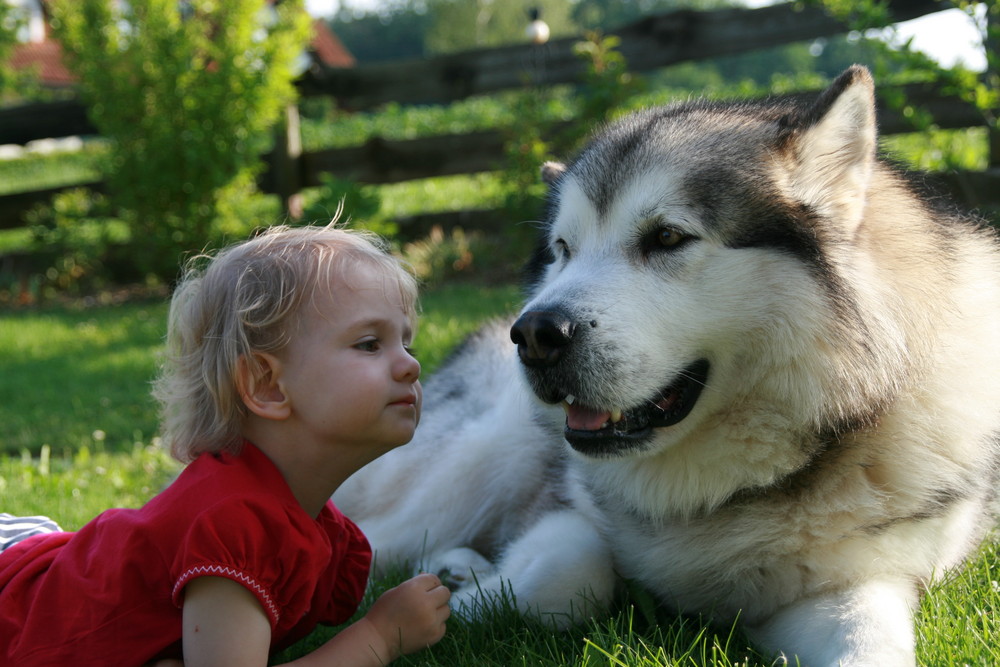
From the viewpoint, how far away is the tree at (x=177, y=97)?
29.2 feet

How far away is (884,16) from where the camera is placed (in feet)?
17.4

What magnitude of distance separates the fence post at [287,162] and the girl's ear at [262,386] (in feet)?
24.8

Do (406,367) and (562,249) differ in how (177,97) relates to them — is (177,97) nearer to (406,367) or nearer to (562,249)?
(562,249)

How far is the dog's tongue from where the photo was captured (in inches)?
86.3

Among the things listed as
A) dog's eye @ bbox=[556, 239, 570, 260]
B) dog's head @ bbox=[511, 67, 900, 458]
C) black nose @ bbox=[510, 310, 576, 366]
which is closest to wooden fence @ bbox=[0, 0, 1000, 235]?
dog's eye @ bbox=[556, 239, 570, 260]

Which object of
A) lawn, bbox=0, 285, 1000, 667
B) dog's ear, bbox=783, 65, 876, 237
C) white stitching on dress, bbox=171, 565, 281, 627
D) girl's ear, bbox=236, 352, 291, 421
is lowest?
lawn, bbox=0, 285, 1000, 667

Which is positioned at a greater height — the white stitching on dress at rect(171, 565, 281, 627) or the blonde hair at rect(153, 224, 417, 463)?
the blonde hair at rect(153, 224, 417, 463)

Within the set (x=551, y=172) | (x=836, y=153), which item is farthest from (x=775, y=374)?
(x=551, y=172)

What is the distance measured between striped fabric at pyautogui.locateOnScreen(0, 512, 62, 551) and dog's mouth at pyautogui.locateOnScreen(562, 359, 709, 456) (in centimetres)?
150

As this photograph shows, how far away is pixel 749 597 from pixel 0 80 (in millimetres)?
11281

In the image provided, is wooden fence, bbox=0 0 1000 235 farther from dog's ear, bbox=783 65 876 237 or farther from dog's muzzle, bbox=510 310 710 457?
dog's muzzle, bbox=510 310 710 457

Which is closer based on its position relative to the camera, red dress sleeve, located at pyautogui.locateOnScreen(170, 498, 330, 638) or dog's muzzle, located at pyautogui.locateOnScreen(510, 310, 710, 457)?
red dress sleeve, located at pyautogui.locateOnScreen(170, 498, 330, 638)

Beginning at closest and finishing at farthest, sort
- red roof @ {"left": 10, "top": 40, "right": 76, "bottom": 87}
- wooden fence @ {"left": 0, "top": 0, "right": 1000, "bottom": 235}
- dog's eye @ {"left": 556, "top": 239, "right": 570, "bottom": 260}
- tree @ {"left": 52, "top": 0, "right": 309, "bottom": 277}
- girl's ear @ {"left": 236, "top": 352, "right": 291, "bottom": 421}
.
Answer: girl's ear @ {"left": 236, "top": 352, "right": 291, "bottom": 421} < dog's eye @ {"left": 556, "top": 239, "right": 570, "bottom": 260} < wooden fence @ {"left": 0, "top": 0, "right": 1000, "bottom": 235} < tree @ {"left": 52, "top": 0, "right": 309, "bottom": 277} < red roof @ {"left": 10, "top": 40, "right": 76, "bottom": 87}

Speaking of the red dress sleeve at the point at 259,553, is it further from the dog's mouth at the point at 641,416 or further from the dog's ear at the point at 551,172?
the dog's ear at the point at 551,172
